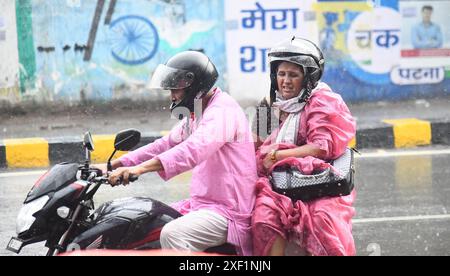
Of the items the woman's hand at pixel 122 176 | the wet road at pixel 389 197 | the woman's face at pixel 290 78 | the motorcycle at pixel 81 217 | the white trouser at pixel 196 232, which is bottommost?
the wet road at pixel 389 197

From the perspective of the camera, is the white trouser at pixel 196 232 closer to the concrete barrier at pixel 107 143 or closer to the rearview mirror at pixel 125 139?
the rearview mirror at pixel 125 139

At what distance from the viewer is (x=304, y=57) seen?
3.87 meters

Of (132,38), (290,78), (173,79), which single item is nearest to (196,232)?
(173,79)

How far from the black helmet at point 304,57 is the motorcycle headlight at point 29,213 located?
124 cm

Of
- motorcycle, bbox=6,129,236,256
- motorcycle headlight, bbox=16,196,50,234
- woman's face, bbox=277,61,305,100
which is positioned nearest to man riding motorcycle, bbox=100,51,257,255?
motorcycle, bbox=6,129,236,256

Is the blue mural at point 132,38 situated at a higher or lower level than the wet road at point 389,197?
higher

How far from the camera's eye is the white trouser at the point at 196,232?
3541mm

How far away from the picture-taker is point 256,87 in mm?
10859

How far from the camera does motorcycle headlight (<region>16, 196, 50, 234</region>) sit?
132 inches

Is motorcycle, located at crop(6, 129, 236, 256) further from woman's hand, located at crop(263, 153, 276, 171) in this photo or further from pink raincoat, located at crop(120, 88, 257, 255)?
woman's hand, located at crop(263, 153, 276, 171)

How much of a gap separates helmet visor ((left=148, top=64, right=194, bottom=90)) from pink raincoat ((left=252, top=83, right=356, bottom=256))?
53cm

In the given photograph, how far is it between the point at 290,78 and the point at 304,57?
0.40 feet

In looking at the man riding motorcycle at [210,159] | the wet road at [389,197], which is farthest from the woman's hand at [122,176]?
the wet road at [389,197]

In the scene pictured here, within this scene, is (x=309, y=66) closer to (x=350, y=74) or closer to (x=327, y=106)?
(x=327, y=106)
